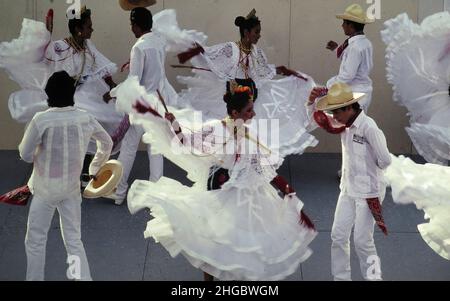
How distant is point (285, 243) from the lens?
24.6 feet

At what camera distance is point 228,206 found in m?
7.53

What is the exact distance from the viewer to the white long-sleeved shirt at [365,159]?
7.66 metres

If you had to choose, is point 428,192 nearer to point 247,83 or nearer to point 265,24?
point 247,83

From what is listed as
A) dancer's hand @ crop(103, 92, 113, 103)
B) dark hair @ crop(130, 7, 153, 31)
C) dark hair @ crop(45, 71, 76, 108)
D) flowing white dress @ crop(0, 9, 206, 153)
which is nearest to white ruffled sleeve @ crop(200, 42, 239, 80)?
flowing white dress @ crop(0, 9, 206, 153)

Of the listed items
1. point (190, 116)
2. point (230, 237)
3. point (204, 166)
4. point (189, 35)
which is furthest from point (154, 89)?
point (230, 237)

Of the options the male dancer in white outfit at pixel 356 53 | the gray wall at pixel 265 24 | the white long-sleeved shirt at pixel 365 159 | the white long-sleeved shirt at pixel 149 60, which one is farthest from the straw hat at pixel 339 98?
the gray wall at pixel 265 24

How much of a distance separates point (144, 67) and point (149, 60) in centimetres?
9

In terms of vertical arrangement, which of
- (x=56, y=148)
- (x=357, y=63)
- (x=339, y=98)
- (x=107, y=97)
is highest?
(x=339, y=98)

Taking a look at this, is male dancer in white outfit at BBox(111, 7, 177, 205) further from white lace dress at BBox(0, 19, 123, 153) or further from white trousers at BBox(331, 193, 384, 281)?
white trousers at BBox(331, 193, 384, 281)

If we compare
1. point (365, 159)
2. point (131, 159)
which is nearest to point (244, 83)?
point (131, 159)

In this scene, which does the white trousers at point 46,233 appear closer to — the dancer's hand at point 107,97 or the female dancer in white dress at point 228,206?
the female dancer in white dress at point 228,206

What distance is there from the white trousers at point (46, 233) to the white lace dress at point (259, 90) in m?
3.25

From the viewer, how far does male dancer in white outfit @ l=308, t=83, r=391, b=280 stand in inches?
303

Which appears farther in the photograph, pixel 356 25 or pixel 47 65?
pixel 47 65
